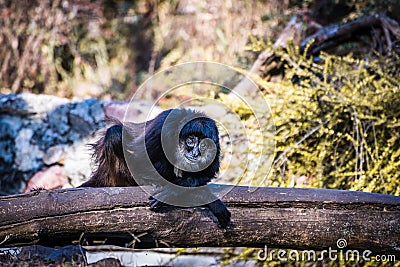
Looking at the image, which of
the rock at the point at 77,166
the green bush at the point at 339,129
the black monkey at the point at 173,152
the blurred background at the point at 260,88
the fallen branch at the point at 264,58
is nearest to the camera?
the black monkey at the point at 173,152

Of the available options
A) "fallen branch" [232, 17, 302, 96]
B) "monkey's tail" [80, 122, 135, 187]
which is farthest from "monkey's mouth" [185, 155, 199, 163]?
"fallen branch" [232, 17, 302, 96]

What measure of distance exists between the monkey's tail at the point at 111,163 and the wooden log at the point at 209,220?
1.70ft

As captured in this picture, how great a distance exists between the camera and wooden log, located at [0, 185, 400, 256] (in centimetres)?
313

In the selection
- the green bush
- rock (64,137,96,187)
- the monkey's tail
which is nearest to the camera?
the monkey's tail

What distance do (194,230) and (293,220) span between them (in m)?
0.60

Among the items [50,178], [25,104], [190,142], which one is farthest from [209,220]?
[25,104]

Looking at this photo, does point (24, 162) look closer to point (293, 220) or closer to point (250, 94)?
point (250, 94)

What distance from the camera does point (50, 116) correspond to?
6.19 m

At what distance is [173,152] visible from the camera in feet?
11.1

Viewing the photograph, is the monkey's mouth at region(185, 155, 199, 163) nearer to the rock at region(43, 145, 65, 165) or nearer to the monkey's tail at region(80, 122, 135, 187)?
the monkey's tail at region(80, 122, 135, 187)

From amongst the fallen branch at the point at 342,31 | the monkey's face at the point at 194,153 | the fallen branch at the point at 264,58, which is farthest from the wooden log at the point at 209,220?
the fallen branch at the point at 342,31

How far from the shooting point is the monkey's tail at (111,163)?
3678 mm

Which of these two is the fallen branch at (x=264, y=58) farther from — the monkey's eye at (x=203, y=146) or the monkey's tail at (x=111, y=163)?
the monkey's eye at (x=203, y=146)

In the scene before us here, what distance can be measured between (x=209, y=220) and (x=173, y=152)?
47 cm
